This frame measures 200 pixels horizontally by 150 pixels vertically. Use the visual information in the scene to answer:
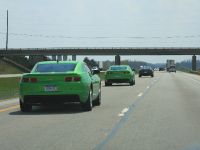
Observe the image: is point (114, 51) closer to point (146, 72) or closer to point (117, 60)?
point (117, 60)

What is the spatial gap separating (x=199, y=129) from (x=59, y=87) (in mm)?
5679

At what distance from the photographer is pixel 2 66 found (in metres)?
104

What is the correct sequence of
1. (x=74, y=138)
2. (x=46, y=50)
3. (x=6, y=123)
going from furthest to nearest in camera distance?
(x=46, y=50) < (x=6, y=123) < (x=74, y=138)

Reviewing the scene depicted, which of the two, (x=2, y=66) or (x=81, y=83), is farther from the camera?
(x=2, y=66)

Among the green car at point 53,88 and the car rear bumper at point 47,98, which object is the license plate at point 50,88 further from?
the car rear bumper at point 47,98

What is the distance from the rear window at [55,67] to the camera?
1803 centimetres

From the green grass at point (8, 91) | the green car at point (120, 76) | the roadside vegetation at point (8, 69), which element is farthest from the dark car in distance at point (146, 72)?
the green grass at point (8, 91)

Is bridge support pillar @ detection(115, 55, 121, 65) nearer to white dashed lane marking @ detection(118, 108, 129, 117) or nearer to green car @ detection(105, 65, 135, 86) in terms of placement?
green car @ detection(105, 65, 135, 86)

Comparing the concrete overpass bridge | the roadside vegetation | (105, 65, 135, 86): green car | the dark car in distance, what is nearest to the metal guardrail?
the concrete overpass bridge

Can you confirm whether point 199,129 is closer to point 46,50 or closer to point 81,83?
point 81,83

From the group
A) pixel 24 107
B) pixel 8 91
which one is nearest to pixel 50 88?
pixel 24 107

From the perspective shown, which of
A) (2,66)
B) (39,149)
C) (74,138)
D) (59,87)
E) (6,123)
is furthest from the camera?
(2,66)

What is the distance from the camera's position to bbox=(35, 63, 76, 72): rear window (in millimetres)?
18031

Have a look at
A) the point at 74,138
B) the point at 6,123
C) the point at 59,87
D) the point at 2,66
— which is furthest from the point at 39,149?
the point at 2,66
